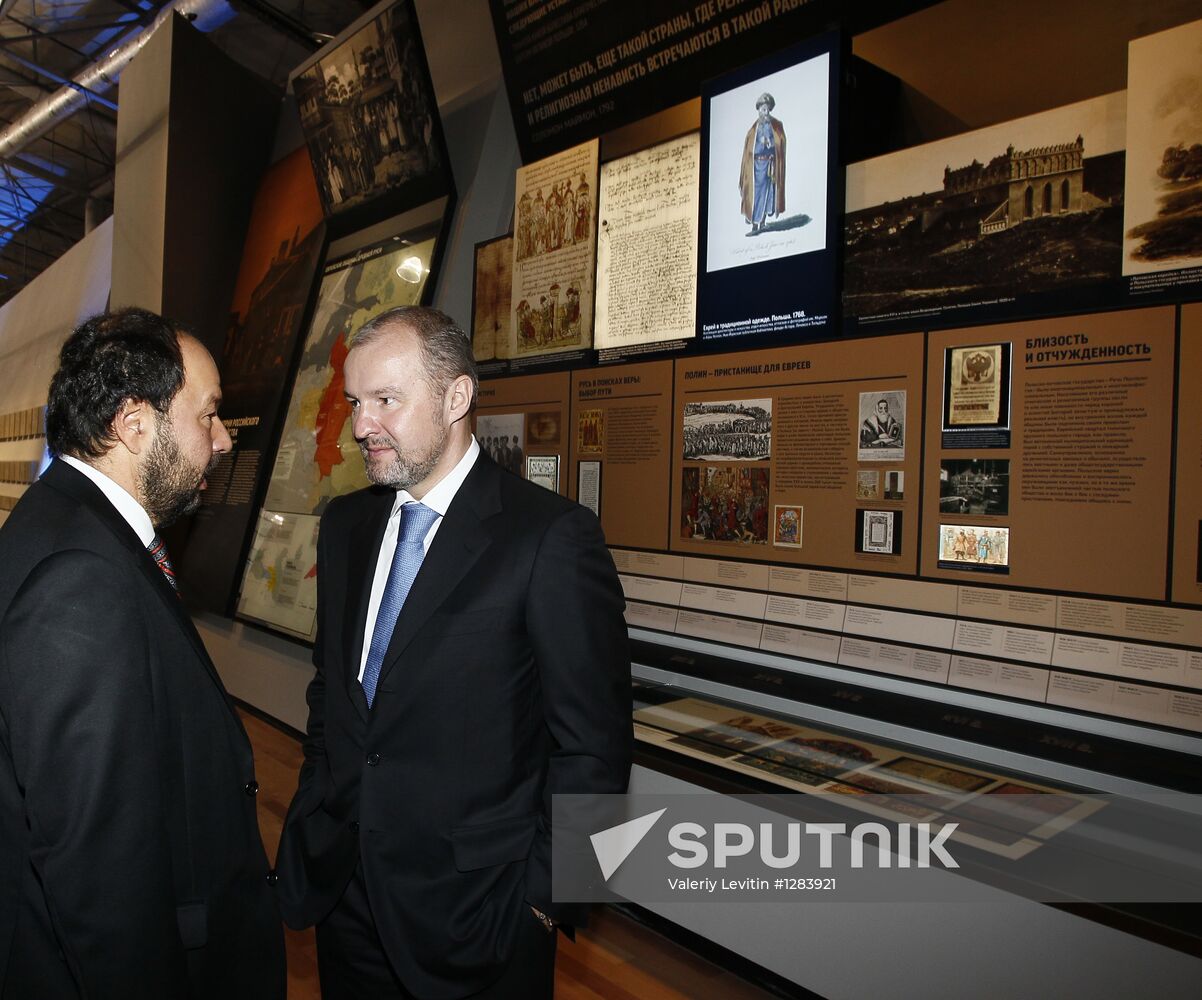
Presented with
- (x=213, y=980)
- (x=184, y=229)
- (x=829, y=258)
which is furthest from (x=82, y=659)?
(x=184, y=229)

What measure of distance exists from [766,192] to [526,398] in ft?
5.06

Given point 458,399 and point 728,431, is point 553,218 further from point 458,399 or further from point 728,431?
point 458,399

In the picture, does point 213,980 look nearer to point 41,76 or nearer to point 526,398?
point 526,398

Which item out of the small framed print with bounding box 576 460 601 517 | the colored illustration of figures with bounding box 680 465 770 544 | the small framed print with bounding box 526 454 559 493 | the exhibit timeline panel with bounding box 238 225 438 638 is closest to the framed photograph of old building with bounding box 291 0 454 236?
the exhibit timeline panel with bounding box 238 225 438 638

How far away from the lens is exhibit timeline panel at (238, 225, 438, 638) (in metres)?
5.12

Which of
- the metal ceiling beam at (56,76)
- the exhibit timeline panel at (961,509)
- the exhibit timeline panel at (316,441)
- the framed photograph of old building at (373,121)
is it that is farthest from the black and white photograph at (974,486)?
the metal ceiling beam at (56,76)

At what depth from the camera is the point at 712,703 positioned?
10.3 feet

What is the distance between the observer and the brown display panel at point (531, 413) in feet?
12.7

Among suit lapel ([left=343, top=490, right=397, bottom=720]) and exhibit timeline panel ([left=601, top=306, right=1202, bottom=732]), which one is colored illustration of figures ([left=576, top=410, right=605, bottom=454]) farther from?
suit lapel ([left=343, top=490, right=397, bottom=720])

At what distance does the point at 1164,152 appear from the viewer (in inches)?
84.1

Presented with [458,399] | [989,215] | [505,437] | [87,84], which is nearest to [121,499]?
[458,399]

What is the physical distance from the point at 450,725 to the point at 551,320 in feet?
8.44

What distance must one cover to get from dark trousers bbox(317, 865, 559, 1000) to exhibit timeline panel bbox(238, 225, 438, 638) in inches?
137

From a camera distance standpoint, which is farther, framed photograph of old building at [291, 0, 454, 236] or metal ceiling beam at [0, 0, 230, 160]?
metal ceiling beam at [0, 0, 230, 160]
